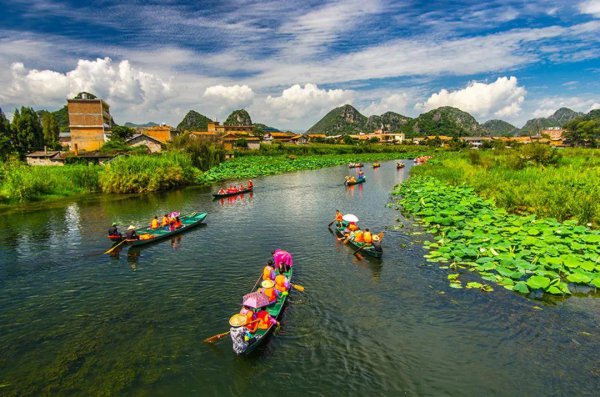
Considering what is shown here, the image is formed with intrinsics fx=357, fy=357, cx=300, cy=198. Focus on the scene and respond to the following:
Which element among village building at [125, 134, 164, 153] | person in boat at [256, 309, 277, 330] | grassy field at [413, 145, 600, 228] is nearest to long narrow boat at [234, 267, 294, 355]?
person in boat at [256, 309, 277, 330]

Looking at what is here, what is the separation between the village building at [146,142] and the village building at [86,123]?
9236 mm

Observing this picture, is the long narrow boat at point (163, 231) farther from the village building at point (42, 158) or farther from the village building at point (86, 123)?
the village building at point (86, 123)

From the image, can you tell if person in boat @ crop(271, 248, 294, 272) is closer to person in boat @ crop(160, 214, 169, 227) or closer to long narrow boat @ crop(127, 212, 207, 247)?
long narrow boat @ crop(127, 212, 207, 247)

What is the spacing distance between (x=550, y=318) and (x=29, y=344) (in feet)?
56.3

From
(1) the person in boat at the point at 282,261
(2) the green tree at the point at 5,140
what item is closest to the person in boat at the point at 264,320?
(1) the person in boat at the point at 282,261

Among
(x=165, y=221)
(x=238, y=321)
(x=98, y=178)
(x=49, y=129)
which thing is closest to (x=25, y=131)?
(x=49, y=129)

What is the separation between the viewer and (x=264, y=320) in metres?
11.2

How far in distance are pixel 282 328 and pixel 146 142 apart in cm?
6120

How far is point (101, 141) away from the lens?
2756 inches

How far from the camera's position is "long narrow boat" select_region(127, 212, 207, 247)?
20562mm

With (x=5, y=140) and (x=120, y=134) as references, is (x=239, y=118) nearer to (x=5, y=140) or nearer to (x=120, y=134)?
(x=120, y=134)

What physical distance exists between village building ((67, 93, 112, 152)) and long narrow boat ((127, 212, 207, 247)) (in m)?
53.6

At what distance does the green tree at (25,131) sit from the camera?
56344 millimetres

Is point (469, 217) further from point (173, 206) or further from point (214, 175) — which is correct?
point (214, 175)
